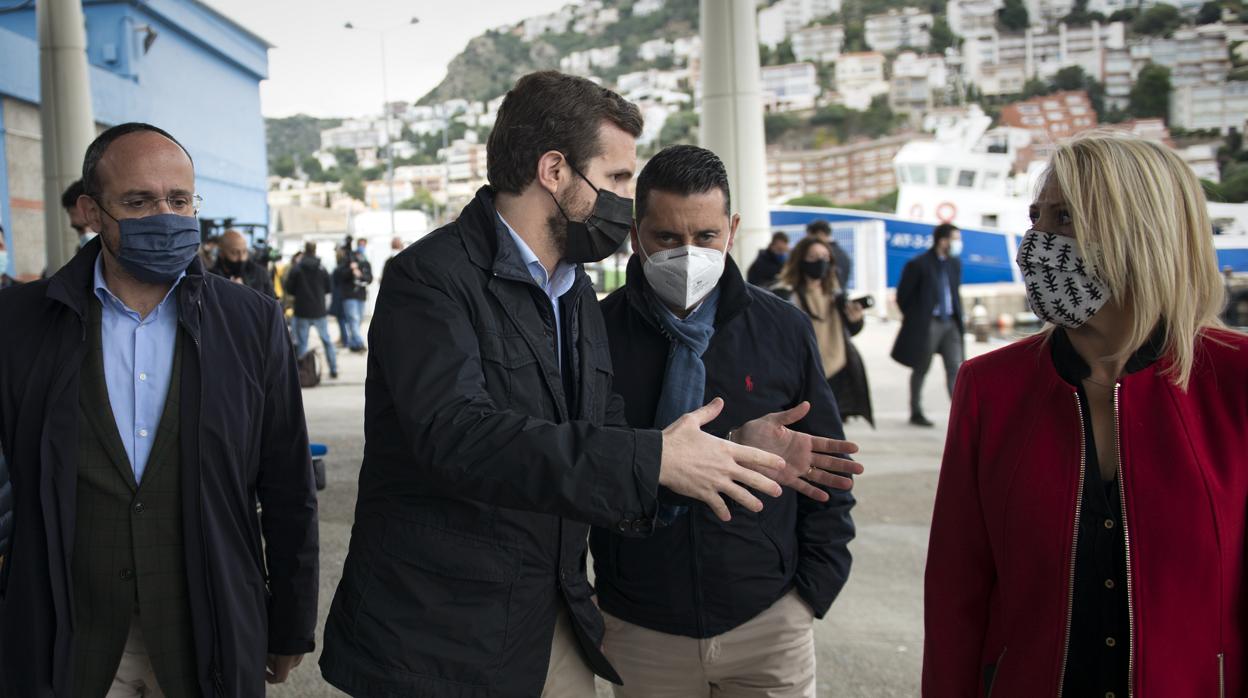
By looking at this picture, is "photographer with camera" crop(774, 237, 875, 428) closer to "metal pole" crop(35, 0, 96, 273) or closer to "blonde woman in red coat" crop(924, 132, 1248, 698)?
"blonde woman in red coat" crop(924, 132, 1248, 698)

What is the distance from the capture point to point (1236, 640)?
160cm

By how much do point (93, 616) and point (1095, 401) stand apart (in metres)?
2.15

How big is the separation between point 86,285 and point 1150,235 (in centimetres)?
226

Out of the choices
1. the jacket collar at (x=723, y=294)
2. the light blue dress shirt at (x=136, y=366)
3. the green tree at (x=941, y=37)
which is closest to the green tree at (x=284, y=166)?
the green tree at (x=941, y=37)

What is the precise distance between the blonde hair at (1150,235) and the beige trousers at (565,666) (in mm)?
1204

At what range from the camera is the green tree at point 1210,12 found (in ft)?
236

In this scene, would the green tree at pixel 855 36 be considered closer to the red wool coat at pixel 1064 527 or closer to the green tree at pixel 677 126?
the green tree at pixel 677 126

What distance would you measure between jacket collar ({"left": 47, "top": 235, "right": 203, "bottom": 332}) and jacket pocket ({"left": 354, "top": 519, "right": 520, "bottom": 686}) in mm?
886

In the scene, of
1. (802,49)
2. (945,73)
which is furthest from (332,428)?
(802,49)

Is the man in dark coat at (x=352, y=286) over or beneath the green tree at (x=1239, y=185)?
beneath

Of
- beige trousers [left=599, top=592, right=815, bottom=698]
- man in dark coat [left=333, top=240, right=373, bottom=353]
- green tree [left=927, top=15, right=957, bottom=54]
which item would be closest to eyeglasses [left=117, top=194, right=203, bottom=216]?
beige trousers [left=599, top=592, right=815, bottom=698]

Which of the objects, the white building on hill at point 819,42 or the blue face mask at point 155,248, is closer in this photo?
the blue face mask at point 155,248

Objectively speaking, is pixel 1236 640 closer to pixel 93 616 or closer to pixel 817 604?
pixel 817 604

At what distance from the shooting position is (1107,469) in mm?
1757
